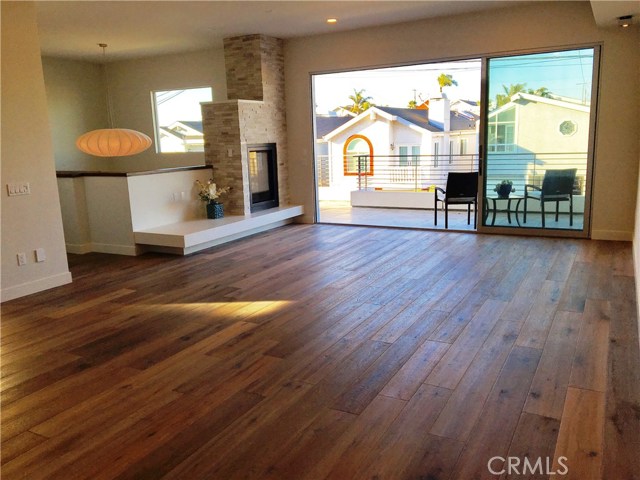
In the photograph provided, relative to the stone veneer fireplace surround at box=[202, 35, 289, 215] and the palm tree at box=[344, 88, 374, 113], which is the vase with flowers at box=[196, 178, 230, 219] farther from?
the palm tree at box=[344, 88, 374, 113]

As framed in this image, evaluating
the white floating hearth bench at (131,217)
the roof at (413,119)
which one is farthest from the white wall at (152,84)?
the roof at (413,119)

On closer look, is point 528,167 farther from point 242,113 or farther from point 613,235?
point 242,113

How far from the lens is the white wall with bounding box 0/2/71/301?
14.2 ft

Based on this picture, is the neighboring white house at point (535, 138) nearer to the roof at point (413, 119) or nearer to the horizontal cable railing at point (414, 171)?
the horizontal cable railing at point (414, 171)

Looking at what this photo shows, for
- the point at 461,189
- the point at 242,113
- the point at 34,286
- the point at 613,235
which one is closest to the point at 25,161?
the point at 34,286

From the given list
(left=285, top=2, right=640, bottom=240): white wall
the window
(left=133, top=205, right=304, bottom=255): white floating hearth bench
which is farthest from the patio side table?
the window

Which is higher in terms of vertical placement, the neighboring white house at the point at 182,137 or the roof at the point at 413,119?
the roof at the point at 413,119

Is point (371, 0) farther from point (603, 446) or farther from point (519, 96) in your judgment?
point (603, 446)

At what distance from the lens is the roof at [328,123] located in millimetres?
17609

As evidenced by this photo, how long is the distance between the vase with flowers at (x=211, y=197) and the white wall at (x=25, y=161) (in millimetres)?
2324

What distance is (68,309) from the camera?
419 cm

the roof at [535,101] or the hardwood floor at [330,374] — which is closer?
the hardwood floor at [330,374]

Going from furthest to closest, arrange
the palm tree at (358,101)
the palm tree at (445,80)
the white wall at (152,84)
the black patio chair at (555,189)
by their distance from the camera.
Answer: the palm tree at (358,101) < the palm tree at (445,80) < the white wall at (152,84) < the black patio chair at (555,189)

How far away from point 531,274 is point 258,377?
9.94 feet
